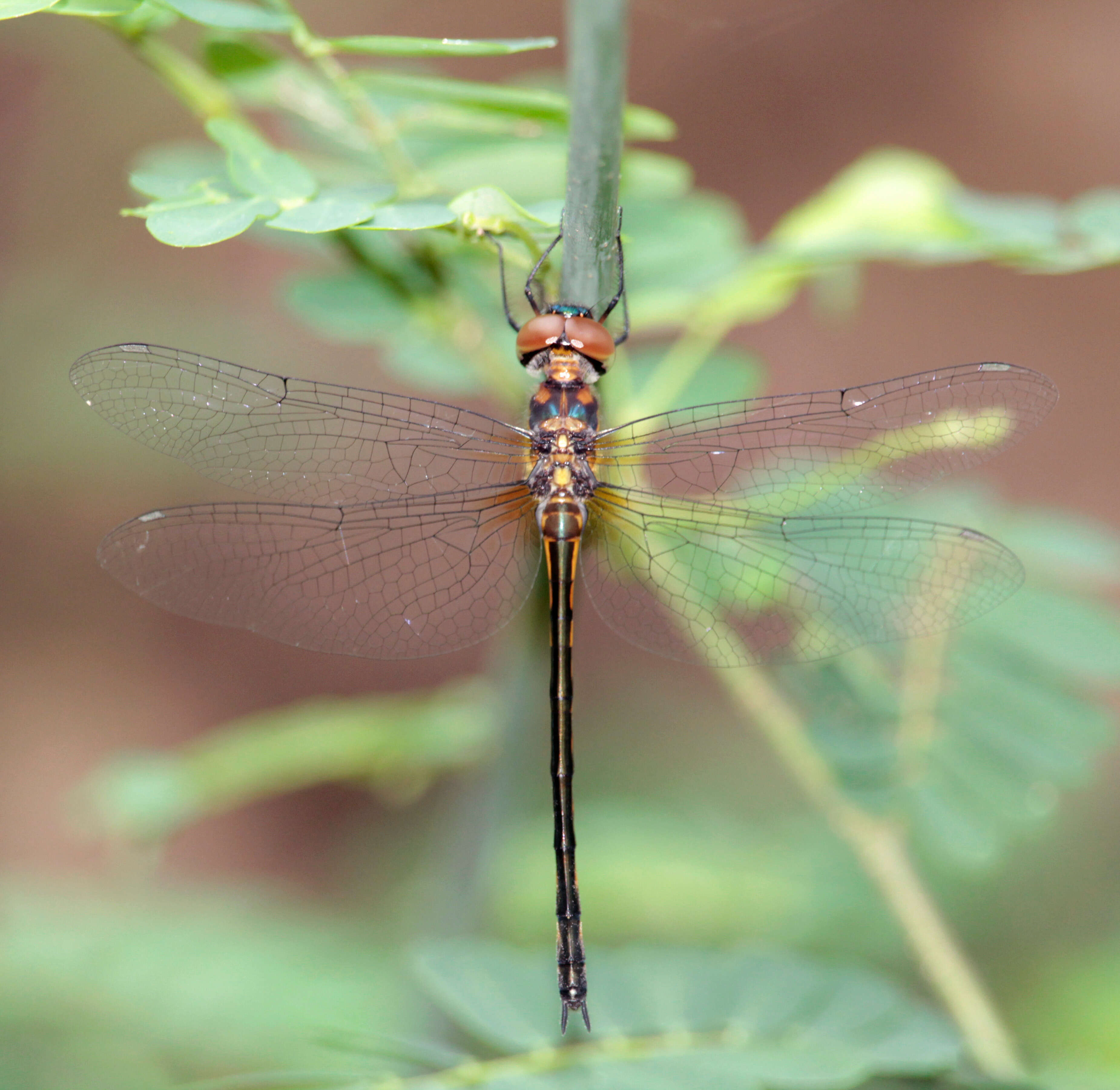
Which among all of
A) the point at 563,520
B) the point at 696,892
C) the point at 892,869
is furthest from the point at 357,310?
the point at 696,892

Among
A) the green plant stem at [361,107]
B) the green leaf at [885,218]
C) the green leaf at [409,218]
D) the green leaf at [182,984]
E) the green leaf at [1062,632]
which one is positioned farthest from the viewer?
the green leaf at [182,984]

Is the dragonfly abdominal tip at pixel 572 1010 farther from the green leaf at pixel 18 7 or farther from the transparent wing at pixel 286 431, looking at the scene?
the green leaf at pixel 18 7

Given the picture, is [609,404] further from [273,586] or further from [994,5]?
[994,5]

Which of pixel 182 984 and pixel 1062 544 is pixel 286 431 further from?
pixel 182 984

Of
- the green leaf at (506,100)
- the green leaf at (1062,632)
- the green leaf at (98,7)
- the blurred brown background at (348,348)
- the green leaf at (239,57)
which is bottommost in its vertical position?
the green leaf at (1062,632)

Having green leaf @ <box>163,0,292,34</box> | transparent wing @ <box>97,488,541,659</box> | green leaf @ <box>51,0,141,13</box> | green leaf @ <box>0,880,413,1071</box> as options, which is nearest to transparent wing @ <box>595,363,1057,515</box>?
transparent wing @ <box>97,488,541,659</box>

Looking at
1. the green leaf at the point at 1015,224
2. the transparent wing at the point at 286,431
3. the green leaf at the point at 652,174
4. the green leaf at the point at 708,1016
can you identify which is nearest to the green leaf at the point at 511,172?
the green leaf at the point at 652,174
